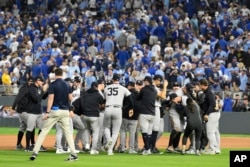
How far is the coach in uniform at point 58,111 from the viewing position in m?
19.8

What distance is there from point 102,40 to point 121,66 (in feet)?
9.28

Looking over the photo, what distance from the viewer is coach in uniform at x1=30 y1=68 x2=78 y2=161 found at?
1978 cm

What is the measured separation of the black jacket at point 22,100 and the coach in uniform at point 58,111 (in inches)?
139

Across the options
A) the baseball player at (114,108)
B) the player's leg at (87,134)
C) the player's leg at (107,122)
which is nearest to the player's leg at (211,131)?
the baseball player at (114,108)

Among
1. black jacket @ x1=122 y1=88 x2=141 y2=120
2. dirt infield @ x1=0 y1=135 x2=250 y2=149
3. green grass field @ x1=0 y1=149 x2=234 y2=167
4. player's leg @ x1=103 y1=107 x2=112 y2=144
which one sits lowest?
green grass field @ x1=0 y1=149 x2=234 y2=167

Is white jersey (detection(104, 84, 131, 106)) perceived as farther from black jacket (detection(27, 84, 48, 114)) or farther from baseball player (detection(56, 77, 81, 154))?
black jacket (detection(27, 84, 48, 114))

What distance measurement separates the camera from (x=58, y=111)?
65.4 feet

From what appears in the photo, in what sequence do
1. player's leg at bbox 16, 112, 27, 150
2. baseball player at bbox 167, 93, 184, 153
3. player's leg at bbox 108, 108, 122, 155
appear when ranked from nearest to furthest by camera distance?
player's leg at bbox 108, 108, 122, 155
baseball player at bbox 167, 93, 184, 153
player's leg at bbox 16, 112, 27, 150

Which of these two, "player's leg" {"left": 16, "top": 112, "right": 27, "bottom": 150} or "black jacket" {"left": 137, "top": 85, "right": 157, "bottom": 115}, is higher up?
"black jacket" {"left": 137, "top": 85, "right": 157, "bottom": 115}

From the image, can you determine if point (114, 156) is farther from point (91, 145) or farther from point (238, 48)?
point (238, 48)

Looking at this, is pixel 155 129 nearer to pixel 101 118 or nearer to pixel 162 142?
pixel 101 118

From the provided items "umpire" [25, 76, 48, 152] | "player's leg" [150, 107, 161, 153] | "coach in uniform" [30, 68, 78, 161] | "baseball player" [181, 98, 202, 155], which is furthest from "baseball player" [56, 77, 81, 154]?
"baseball player" [181, 98, 202, 155]

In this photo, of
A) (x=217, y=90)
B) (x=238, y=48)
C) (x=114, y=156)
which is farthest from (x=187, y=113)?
(x=238, y=48)

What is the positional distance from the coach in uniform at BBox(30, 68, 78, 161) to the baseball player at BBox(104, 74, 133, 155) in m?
2.46
